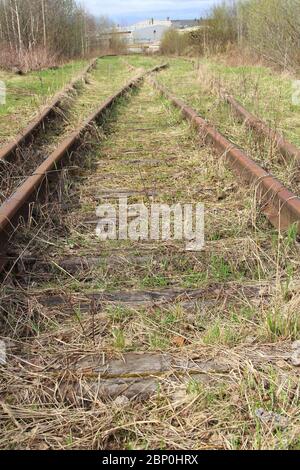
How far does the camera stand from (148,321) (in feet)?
8.14

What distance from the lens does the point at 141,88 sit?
13.4 m

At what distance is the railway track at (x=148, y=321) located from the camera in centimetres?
188

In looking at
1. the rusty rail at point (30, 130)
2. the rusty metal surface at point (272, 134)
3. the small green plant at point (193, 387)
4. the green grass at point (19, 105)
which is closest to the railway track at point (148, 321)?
the small green plant at point (193, 387)

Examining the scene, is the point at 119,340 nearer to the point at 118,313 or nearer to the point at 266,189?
the point at 118,313

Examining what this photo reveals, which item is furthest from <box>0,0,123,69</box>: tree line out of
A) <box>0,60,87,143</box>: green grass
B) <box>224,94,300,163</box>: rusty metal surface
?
<box>224,94,300,163</box>: rusty metal surface

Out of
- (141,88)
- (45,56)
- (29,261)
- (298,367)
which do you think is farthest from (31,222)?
(45,56)

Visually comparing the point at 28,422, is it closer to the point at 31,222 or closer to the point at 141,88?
the point at 31,222

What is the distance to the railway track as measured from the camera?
188 cm

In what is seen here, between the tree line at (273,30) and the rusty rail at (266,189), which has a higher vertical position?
the tree line at (273,30)

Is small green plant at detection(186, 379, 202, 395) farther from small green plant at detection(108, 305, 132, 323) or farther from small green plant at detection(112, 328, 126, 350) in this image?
small green plant at detection(108, 305, 132, 323)

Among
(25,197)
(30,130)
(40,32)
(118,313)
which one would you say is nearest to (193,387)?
(118,313)

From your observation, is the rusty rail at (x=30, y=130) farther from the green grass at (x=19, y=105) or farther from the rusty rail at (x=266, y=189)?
the rusty rail at (x=266, y=189)

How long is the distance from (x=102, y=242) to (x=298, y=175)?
1919 mm
